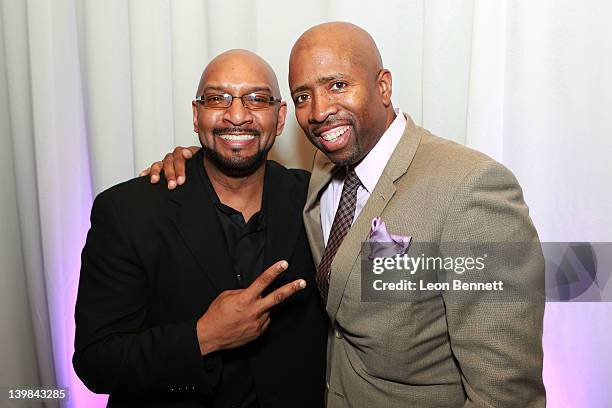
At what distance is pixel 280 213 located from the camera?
162cm

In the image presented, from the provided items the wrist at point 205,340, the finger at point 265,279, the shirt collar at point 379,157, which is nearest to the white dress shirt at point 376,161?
the shirt collar at point 379,157

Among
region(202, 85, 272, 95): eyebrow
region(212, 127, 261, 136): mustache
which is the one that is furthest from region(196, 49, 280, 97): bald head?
region(212, 127, 261, 136): mustache

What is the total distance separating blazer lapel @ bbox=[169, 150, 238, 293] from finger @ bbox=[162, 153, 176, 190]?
0.02m

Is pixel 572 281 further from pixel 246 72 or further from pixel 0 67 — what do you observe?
pixel 0 67

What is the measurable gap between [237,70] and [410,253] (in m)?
0.75

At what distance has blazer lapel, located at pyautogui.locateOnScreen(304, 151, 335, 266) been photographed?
150cm

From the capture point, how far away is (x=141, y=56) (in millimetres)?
→ 2002

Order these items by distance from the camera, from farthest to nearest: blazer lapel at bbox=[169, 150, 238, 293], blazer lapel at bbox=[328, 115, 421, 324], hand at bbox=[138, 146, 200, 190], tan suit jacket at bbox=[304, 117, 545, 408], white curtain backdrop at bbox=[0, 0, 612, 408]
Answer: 1. white curtain backdrop at bbox=[0, 0, 612, 408]
2. hand at bbox=[138, 146, 200, 190]
3. blazer lapel at bbox=[169, 150, 238, 293]
4. blazer lapel at bbox=[328, 115, 421, 324]
5. tan suit jacket at bbox=[304, 117, 545, 408]

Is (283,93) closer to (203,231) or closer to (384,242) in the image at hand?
(203,231)

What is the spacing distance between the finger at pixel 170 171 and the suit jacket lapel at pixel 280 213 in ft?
0.91

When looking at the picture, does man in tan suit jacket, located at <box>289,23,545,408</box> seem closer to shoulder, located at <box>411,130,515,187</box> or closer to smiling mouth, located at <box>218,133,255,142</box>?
shoulder, located at <box>411,130,515,187</box>

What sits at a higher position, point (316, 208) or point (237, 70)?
point (237, 70)

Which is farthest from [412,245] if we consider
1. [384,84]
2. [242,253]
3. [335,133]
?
[242,253]

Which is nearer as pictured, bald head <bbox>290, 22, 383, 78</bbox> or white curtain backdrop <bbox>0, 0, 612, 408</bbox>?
bald head <bbox>290, 22, 383, 78</bbox>
